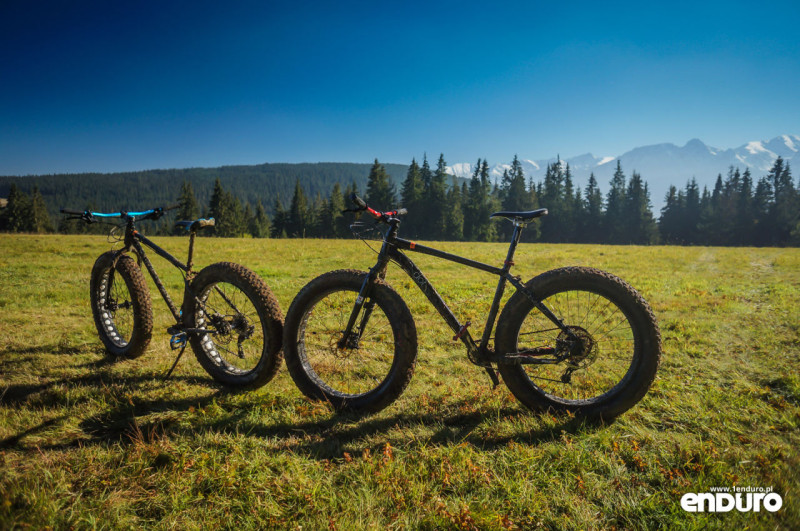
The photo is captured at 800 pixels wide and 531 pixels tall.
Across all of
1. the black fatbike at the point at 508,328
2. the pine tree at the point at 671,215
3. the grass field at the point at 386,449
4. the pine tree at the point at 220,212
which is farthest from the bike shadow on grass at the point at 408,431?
the pine tree at the point at 671,215

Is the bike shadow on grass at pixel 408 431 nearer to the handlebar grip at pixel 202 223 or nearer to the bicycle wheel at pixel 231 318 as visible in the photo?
the bicycle wheel at pixel 231 318

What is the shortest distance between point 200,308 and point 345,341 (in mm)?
1807

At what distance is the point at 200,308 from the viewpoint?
4156 mm

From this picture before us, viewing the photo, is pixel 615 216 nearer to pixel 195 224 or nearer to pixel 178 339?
pixel 195 224

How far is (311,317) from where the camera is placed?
4.16 meters

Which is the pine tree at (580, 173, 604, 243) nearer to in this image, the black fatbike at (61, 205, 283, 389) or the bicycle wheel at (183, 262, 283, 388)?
the black fatbike at (61, 205, 283, 389)

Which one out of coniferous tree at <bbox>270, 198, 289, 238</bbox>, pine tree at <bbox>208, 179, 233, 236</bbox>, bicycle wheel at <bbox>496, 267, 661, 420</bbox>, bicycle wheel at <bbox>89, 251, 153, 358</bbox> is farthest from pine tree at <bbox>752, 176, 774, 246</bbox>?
pine tree at <bbox>208, 179, 233, 236</bbox>

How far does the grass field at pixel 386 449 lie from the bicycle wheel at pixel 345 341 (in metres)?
0.23

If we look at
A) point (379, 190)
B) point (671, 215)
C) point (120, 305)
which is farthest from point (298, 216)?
point (671, 215)

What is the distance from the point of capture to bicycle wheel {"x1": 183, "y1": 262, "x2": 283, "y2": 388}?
381cm

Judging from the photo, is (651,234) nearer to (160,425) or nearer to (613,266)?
(613,266)

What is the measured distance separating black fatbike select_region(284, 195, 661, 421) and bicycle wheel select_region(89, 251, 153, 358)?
2322 mm

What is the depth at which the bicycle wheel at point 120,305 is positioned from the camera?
4598mm

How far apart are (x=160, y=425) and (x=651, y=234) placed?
77.7 metres
